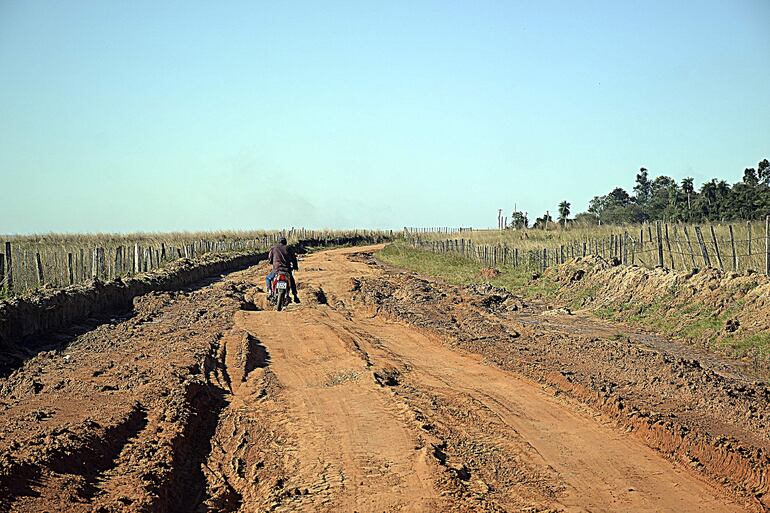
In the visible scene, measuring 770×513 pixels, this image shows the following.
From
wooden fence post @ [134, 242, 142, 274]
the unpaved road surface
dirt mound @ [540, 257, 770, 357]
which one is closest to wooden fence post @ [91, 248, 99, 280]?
wooden fence post @ [134, 242, 142, 274]

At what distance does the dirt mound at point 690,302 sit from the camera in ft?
48.0

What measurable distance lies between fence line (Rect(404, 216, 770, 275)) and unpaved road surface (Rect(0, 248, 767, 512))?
7256 millimetres

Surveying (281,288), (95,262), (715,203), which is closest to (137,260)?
(95,262)

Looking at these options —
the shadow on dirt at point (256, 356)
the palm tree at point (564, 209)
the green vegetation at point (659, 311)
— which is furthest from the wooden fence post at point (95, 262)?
the palm tree at point (564, 209)

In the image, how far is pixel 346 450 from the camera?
7727 millimetres

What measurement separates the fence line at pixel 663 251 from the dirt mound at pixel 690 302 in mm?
992

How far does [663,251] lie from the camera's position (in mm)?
22734

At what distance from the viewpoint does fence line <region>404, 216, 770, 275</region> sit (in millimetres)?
19125

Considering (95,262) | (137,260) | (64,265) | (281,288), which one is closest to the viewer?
(281,288)

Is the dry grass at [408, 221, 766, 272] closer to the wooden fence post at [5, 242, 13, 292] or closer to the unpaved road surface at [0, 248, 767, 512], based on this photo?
the unpaved road surface at [0, 248, 767, 512]

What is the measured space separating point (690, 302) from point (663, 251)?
5.90 meters

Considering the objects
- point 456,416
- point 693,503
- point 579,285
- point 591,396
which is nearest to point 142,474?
point 456,416

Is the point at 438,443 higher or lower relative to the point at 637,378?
higher

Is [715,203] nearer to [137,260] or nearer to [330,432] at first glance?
[137,260]
